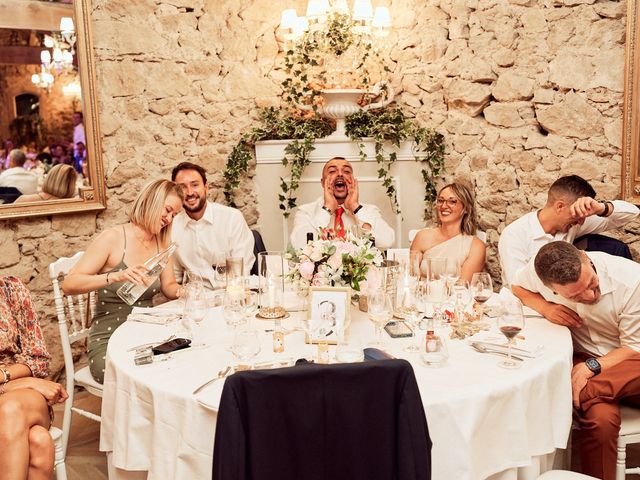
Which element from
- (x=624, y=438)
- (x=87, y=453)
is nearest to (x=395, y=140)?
(x=624, y=438)

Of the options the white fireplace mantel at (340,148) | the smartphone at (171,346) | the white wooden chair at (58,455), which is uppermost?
the white fireplace mantel at (340,148)

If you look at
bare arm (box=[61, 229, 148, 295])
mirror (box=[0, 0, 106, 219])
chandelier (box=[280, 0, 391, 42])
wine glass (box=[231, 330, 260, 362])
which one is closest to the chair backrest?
wine glass (box=[231, 330, 260, 362])

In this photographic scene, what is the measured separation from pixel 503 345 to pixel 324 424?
0.86m

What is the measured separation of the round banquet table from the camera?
5.92ft

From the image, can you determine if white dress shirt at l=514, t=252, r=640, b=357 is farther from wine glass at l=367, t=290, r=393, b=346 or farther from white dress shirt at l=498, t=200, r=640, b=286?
wine glass at l=367, t=290, r=393, b=346

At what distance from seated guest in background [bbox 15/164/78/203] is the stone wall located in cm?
15

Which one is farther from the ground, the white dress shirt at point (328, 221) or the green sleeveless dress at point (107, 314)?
the white dress shirt at point (328, 221)

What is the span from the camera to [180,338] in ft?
7.48

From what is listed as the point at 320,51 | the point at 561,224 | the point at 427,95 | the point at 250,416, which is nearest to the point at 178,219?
the point at 320,51

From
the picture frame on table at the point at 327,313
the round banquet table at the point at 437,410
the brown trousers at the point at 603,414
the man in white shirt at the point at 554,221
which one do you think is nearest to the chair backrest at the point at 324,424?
the round banquet table at the point at 437,410

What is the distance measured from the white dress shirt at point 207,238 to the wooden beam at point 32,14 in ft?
4.65

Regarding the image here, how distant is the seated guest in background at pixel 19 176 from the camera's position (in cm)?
374

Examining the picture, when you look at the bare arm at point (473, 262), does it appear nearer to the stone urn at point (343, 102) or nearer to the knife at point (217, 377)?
the stone urn at point (343, 102)

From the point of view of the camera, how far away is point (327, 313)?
2238 millimetres
